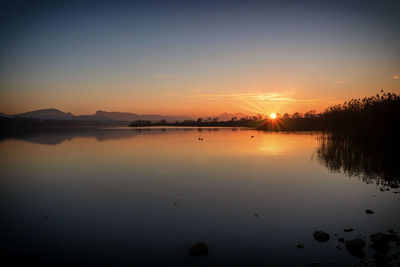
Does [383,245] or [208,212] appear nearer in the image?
[383,245]

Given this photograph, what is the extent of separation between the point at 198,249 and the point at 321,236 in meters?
4.47

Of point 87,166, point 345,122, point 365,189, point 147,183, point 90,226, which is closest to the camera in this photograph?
point 90,226

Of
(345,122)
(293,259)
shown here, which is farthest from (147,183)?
(345,122)

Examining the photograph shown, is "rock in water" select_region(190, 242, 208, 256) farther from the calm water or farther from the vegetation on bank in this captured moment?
the vegetation on bank

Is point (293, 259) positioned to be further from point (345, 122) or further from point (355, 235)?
point (345, 122)

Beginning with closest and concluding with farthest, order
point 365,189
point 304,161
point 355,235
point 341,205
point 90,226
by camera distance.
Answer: point 355,235
point 90,226
point 341,205
point 365,189
point 304,161

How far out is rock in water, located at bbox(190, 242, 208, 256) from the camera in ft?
27.8

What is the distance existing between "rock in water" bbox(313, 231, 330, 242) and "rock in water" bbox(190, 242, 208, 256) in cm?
406

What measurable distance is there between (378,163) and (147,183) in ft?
68.0

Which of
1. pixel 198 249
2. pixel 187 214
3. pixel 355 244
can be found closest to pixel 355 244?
pixel 355 244

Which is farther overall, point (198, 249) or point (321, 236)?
point (321, 236)

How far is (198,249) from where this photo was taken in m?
8.55

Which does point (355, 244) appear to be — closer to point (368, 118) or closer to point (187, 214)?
point (187, 214)

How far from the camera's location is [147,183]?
59.9ft
